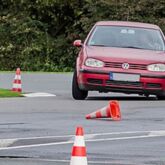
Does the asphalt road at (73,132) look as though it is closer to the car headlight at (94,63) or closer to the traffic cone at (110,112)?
the traffic cone at (110,112)

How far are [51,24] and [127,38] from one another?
26499 mm

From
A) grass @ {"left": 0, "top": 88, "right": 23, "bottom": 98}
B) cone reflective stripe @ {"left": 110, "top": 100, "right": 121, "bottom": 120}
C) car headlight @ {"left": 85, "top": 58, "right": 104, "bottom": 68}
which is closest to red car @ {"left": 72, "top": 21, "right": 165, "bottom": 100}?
car headlight @ {"left": 85, "top": 58, "right": 104, "bottom": 68}

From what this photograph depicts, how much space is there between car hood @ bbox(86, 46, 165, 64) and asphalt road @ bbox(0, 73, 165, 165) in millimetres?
828

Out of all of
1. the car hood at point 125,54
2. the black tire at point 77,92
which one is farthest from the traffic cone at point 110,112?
the black tire at point 77,92

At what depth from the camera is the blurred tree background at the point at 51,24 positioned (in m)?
43.7

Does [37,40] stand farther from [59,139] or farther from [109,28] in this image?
[59,139]

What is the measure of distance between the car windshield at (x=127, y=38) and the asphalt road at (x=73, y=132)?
43.7 inches

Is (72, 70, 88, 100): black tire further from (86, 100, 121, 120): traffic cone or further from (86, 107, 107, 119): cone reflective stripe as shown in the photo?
(86, 100, 121, 120): traffic cone

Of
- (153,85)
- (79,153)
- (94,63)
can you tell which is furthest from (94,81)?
(79,153)

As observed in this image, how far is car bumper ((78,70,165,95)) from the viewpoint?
720 inches

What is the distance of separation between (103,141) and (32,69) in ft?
108

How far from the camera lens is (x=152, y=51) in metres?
19.2

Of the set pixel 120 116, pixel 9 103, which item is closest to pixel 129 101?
pixel 9 103

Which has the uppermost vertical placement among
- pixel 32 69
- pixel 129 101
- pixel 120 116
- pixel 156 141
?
pixel 156 141
